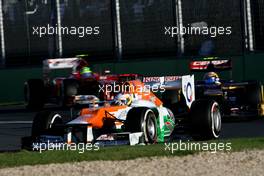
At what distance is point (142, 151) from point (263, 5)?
16.9 metres

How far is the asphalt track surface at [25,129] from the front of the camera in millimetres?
14375

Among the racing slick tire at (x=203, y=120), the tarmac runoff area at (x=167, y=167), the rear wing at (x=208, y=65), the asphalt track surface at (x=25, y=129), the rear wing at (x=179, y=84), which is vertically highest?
the rear wing at (x=208, y=65)

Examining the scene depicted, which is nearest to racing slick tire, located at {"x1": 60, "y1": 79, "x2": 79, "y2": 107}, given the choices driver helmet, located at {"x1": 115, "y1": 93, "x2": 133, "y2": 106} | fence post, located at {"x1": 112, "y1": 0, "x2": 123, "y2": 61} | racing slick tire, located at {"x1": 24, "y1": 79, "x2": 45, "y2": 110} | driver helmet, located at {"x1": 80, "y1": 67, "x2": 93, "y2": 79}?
driver helmet, located at {"x1": 80, "y1": 67, "x2": 93, "y2": 79}

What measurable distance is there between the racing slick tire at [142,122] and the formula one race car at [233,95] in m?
5.29

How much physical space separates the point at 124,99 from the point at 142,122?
1330 mm

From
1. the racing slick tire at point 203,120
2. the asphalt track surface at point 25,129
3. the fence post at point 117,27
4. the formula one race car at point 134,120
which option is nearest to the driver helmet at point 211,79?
the asphalt track surface at point 25,129

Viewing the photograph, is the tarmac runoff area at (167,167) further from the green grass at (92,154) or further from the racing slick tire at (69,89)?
the racing slick tire at (69,89)

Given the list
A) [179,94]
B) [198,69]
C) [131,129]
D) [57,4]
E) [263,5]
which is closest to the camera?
[131,129]

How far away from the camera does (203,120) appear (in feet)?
42.6

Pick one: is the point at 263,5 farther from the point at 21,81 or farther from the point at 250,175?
the point at 250,175

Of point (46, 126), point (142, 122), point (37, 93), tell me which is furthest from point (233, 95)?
point (37, 93)

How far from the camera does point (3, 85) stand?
28.8 meters

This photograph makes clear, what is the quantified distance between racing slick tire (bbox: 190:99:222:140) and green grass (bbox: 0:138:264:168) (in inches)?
54.4

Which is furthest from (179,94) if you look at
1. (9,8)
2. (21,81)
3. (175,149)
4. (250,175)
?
(9,8)
